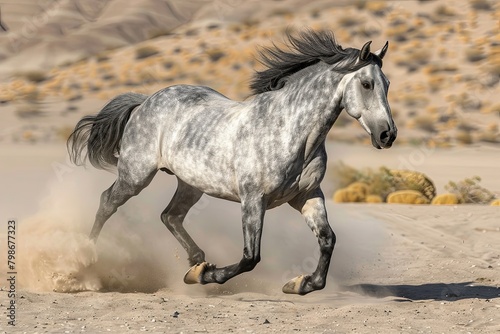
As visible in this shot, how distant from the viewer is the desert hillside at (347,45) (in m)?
27.5

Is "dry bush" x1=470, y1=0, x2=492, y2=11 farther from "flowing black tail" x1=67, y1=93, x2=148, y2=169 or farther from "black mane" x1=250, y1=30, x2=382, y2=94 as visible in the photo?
"black mane" x1=250, y1=30, x2=382, y2=94

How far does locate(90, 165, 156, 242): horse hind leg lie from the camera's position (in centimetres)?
835

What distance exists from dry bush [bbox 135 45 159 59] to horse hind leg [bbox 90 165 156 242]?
2894cm

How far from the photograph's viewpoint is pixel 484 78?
30.4 meters

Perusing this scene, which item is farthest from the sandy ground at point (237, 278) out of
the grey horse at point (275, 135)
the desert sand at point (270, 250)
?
the grey horse at point (275, 135)

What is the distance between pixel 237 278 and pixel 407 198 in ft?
23.2

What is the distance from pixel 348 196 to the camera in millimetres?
15344

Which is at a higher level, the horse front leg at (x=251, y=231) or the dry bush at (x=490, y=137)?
the dry bush at (x=490, y=137)

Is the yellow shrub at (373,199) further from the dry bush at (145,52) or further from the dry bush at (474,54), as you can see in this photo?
the dry bush at (145,52)

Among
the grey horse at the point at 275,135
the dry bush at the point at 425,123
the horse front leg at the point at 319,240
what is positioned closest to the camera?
the grey horse at the point at 275,135

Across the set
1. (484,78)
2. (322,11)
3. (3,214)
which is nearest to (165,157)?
(3,214)

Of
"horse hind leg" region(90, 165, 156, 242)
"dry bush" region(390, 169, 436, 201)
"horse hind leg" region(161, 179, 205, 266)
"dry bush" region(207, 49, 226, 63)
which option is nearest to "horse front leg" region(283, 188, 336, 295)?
"horse hind leg" region(161, 179, 205, 266)

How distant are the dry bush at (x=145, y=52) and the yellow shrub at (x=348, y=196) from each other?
74.3 feet

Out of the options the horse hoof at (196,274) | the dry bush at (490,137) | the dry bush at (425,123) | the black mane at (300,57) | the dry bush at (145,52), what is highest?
the dry bush at (145,52)
